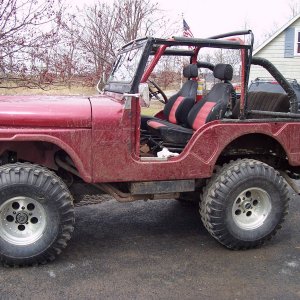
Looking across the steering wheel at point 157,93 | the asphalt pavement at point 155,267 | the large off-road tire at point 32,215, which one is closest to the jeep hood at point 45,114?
the large off-road tire at point 32,215

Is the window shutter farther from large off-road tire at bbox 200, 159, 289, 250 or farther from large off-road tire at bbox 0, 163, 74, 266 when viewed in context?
large off-road tire at bbox 0, 163, 74, 266

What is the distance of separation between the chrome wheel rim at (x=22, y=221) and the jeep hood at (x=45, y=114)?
65 cm

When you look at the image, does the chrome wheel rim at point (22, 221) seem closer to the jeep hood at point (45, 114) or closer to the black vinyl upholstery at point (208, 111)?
the jeep hood at point (45, 114)

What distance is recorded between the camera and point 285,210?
4.45 meters

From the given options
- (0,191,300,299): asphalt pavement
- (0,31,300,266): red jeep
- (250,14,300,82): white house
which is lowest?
(0,191,300,299): asphalt pavement

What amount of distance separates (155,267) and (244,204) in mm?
1088

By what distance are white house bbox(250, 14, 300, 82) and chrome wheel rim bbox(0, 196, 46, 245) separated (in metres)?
15.9

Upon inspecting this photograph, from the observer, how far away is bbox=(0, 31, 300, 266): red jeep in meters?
3.77

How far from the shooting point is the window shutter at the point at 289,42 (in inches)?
741

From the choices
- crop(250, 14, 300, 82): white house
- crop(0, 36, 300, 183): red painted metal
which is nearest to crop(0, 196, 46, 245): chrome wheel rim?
crop(0, 36, 300, 183): red painted metal

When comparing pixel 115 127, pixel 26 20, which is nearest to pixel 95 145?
pixel 115 127

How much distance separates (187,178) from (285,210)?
107cm

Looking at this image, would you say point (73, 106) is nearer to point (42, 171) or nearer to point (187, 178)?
point (42, 171)

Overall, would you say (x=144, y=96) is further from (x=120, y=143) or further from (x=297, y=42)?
(x=297, y=42)
